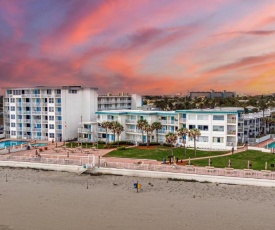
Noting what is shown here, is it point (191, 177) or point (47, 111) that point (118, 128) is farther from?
point (191, 177)

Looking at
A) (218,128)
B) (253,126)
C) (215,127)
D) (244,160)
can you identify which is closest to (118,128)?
(215,127)

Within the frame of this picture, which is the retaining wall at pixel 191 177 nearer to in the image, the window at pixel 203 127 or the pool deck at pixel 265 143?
the window at pixel 203 127

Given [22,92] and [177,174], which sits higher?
[22,92]

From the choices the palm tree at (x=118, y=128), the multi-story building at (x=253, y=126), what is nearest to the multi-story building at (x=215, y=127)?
the multi-story building at (x=253, y=126)

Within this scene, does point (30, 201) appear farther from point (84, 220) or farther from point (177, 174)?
point (177, 174)

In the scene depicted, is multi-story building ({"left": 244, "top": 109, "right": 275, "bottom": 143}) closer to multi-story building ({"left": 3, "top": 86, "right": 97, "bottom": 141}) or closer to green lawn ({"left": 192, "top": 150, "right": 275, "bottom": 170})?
green lawn ({"left": 192, "top": 150, "right": 275, "bottom": 170})

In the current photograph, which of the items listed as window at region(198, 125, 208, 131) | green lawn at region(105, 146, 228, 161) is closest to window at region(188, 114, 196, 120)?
window at region(198, 125, 208, 131)

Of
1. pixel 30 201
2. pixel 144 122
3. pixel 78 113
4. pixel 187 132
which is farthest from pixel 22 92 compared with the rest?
pixel 30 201
